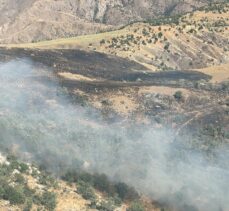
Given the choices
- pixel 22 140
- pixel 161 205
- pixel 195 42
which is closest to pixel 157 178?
pixel 161 205

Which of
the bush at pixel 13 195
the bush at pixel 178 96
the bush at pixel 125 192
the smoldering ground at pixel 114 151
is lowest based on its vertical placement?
the bush at pixel 125 192

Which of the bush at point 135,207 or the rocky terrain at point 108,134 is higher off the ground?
the rocky terrain at point 108,134

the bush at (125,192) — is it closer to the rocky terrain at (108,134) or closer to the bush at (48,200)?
the rocky terrain at (108,134)

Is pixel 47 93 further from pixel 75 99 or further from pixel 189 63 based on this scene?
pixel 189 63

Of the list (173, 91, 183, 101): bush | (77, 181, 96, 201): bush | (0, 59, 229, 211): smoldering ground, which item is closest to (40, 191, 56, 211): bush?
(77, 181, 96, 201): bush

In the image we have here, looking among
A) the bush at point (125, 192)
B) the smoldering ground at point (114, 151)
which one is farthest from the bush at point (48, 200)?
the bush at point (125, 192)

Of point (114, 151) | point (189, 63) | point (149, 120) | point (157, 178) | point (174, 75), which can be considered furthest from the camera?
point (189, 63)

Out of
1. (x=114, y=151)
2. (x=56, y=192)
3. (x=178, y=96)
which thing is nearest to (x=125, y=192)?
(x=56, y=192)

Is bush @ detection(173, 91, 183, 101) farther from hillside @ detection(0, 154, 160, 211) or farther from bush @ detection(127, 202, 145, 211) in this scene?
bush @ detection(127, 202, 145, 211)
